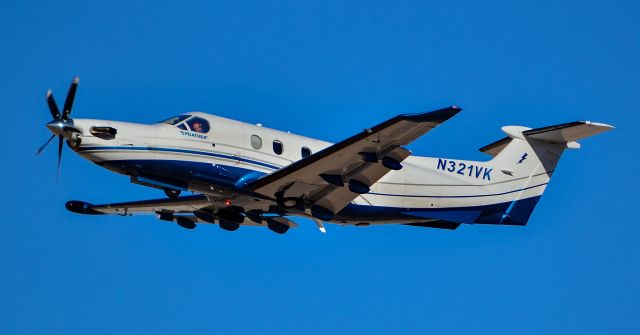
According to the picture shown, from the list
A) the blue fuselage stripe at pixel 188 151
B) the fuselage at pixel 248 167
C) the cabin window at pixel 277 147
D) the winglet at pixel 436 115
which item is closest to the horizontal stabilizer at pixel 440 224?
the fuselage at pixel 248 167

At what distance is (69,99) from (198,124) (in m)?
3.52

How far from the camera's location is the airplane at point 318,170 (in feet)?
79.1

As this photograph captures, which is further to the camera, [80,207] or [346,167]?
[80,207]

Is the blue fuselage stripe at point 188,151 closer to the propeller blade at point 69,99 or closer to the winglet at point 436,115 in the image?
the propeller blade at point 69,99

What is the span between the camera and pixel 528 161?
29.5 meters

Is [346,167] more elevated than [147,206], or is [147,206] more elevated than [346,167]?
[147,206]

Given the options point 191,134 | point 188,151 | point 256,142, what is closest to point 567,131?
point 256,142

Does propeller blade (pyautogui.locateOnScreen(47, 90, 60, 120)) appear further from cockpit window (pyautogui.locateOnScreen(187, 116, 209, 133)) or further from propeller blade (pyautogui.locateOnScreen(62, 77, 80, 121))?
cockpit window (pyautogui.locateOnScreen(187, 116, 209, 133))

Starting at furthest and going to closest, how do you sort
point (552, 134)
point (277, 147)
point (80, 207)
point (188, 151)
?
A: point (80, 207) → point (552, 134) → point (277, 147) → point (188, 151)

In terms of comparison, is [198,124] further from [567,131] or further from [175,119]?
[567,131]

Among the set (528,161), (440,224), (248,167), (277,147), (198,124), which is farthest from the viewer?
(528,161)

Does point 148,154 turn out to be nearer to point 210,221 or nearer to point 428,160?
point 210,221

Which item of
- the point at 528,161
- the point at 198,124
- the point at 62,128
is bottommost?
the point at 62,128

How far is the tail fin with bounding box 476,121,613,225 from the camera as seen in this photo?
2888cm
